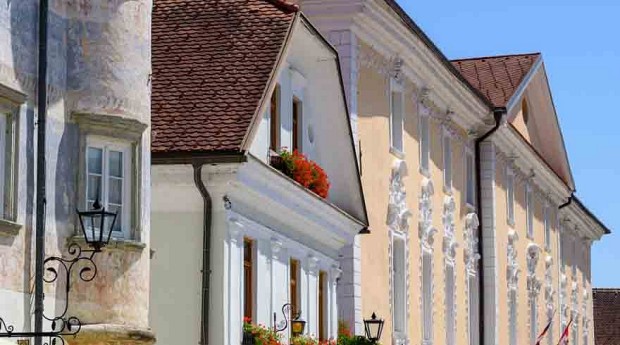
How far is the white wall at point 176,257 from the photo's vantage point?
22.9 meters

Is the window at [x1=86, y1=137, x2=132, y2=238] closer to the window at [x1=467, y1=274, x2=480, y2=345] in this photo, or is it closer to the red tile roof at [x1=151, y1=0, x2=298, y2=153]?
the red tile roof at [x1=151, y1=0, x2=298, y2=153]

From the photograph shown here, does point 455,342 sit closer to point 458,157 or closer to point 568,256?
point 458,157

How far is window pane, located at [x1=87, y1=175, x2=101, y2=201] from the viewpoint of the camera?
64.0 feet

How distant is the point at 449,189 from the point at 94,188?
2062 centimetres

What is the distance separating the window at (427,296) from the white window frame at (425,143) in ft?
5.93

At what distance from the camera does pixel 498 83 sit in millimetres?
46312

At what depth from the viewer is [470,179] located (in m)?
42.6

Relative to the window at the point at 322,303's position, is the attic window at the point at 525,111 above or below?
above

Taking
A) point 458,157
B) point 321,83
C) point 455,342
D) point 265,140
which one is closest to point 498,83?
point 458,157

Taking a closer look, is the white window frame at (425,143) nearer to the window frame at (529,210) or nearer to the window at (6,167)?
the window frame at (529,210)

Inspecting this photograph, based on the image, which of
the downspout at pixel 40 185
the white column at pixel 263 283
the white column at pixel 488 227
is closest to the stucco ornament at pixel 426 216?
the white column at pixel 488 227

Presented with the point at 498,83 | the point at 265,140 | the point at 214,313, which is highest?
the point at 498,83

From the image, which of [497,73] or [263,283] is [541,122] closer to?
[497,73]

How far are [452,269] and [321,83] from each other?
42.0 ft
